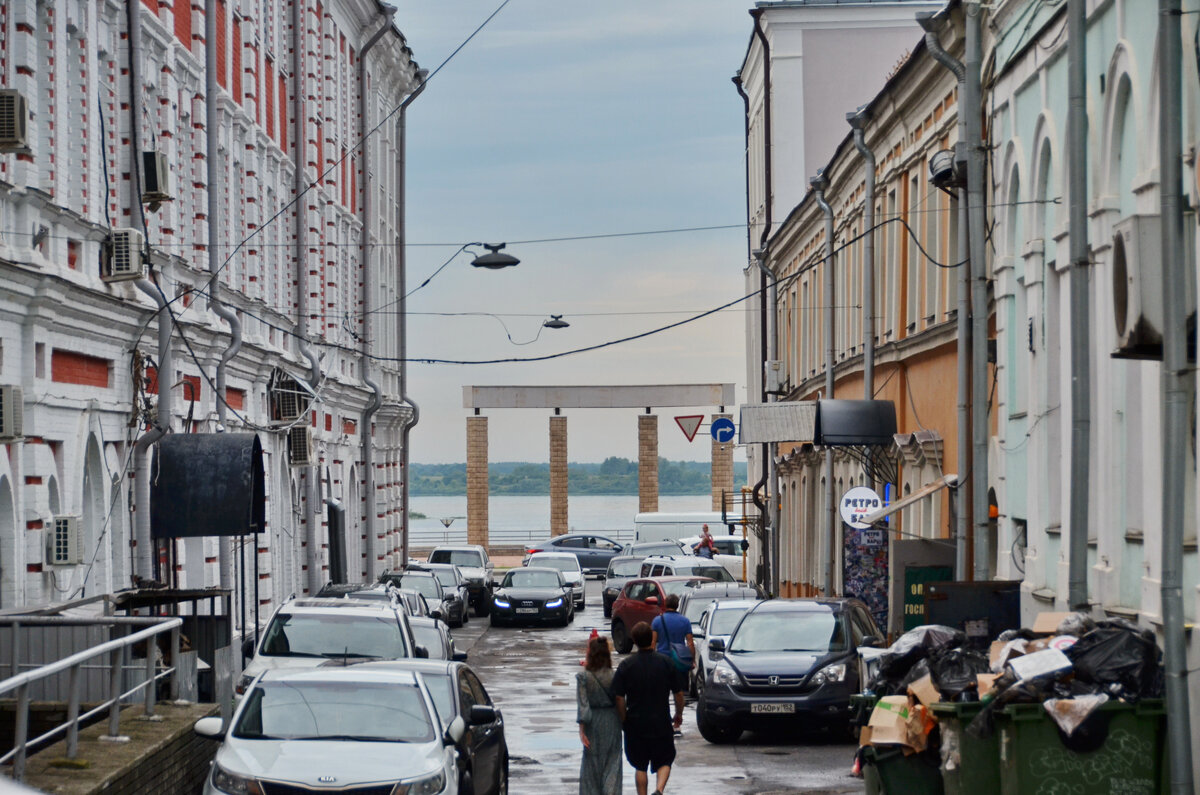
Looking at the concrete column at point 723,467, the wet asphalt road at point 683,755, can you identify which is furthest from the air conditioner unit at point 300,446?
the concrete column at point 723,467

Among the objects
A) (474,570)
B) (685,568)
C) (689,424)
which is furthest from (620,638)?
(689,424)

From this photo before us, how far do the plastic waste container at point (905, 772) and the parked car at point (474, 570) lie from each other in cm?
3105

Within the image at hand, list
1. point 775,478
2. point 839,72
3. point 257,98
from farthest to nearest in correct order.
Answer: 1. point 839,72
2. point 775,478
3. point 257,98

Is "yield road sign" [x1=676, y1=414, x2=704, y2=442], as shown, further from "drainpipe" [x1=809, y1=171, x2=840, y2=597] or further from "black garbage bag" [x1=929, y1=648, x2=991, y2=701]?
"black garbage bag" [x1=929, y1=648, x2=991, y2=701]

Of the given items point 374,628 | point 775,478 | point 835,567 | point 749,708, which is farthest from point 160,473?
point 775,478

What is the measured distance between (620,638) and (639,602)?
2.57 feet

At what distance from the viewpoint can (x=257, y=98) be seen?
32.6 m

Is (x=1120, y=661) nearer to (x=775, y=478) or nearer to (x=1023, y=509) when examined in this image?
(x=1023, y=509)

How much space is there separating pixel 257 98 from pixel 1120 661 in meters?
24.5

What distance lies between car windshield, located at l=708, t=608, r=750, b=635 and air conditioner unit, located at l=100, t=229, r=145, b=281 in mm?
8196

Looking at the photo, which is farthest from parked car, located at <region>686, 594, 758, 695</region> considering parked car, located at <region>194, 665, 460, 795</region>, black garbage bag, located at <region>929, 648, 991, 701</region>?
parked car, located at <region>194, 665, 460, 795</region>

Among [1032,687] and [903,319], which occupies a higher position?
[903,319]

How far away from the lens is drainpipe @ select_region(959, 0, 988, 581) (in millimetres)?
19391

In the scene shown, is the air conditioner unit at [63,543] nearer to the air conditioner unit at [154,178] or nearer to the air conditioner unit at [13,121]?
the air conditioner unit at [13,121]
